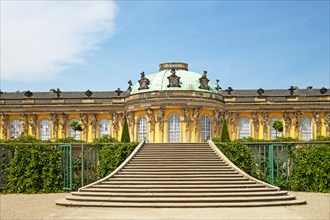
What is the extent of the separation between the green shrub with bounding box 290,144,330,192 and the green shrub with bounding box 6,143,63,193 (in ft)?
40.8

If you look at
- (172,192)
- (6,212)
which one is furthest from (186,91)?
(6,212)

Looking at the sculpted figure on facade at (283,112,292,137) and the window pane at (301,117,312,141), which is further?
the window pane at (301,117,312,141)

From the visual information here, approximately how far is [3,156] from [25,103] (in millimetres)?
27578

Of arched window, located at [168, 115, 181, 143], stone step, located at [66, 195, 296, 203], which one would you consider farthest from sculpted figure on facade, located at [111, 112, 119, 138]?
stone step, located at [66, 195, 296, 203]

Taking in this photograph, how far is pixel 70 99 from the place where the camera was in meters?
49.7

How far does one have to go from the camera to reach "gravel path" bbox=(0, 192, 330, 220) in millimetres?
14977

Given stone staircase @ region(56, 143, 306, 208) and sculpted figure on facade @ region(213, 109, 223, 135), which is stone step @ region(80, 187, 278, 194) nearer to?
stone staircase @ region(56, 143, 306, 208)

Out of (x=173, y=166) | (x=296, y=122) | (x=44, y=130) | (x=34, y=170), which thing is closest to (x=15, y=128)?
(x=44, y=130)

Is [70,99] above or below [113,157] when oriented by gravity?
above

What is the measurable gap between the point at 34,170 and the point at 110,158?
403 centimetres

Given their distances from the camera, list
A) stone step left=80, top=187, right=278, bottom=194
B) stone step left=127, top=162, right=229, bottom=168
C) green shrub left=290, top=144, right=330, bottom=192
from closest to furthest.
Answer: stone step left=80, top=187, right=278, bottom=194 < green shrub left=290, top=144, right=330, bottom=192 < stone step left=127, top=162, right=229, bottom=168

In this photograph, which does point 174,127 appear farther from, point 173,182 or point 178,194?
point 178,194

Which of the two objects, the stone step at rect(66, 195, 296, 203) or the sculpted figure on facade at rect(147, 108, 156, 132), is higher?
the sculpted figure on facade at rect(147, 108, 156, 132)

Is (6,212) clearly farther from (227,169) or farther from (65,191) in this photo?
(227,169)
